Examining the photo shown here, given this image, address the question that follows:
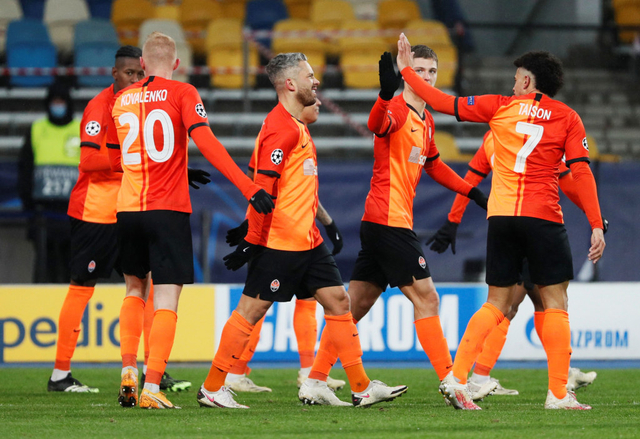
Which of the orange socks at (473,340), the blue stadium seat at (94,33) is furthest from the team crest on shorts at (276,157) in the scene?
the blue stadium seat at (94,33)

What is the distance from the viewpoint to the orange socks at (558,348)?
5.01 meters

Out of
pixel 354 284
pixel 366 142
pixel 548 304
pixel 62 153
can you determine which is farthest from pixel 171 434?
pixel 366 142

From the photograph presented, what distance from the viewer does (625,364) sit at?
349 inches

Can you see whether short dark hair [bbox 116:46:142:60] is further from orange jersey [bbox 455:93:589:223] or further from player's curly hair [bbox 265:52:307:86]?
orange jersey [bbox 455:93:589:223]

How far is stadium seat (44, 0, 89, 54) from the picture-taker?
559 inches

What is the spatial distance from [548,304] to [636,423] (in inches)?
31.6

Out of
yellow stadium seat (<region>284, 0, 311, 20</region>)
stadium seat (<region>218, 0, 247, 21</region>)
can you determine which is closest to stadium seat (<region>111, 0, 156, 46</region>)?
stadium seat (<region>218, 0, 247, 21</region>)

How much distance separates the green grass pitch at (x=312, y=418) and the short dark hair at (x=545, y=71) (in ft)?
6.02

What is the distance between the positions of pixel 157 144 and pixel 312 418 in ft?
5.70

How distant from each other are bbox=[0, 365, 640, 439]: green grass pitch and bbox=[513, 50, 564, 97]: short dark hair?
183 centimetres

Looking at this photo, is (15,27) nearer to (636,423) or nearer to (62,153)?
(62,153)

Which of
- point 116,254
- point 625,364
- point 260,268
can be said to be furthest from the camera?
point 625,364

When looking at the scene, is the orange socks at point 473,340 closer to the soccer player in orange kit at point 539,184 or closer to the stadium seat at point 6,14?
the soccer player in orange kit at point 539,184

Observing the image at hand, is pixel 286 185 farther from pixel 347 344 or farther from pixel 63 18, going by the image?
pixel 63 18
